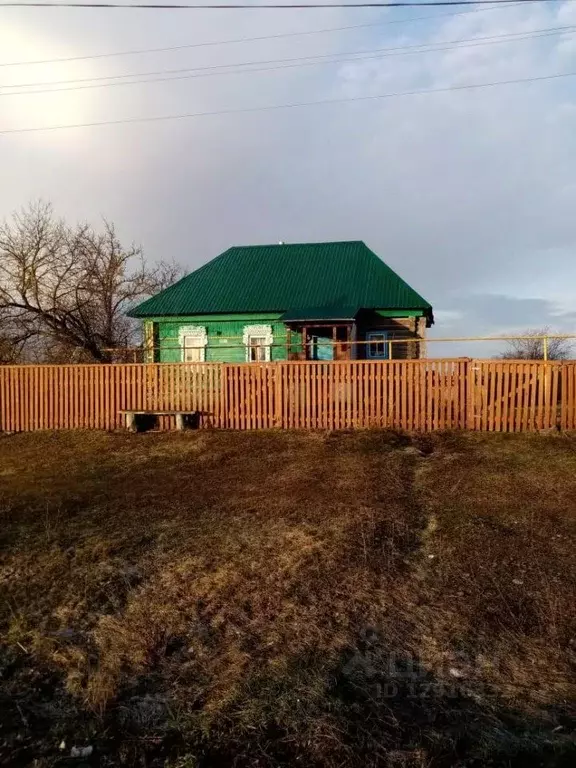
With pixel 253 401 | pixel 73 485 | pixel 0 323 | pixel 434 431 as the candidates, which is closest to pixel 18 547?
pixel 73 485

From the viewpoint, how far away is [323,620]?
4441 millimetres

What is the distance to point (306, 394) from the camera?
1328 cm

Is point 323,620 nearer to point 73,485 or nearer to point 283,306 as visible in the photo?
point 73,485

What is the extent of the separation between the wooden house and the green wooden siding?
4cm

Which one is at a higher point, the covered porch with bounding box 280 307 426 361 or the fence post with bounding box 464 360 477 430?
the covered porch with bounding box 280 307 426 361

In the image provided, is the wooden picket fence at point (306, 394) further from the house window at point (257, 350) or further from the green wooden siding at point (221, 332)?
the house window at point (257, 350)

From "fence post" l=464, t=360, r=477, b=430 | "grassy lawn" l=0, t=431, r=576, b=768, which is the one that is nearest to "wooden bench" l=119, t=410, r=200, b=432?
"grassy lawn" l=0, t=431, r=576, b=768

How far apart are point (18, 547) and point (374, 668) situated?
391 cm

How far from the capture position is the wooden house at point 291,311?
22.1m

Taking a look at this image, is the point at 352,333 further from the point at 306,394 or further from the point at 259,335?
the point at 306,394

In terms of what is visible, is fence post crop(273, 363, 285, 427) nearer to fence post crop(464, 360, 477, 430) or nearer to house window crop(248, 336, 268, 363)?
fence post crop(464, 360, 477, 430)

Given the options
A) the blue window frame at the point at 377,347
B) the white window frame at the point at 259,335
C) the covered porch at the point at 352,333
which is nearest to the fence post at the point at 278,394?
the covered porch at the point at 352,333

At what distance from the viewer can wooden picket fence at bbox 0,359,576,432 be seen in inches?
488

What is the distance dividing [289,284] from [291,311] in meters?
2.42
